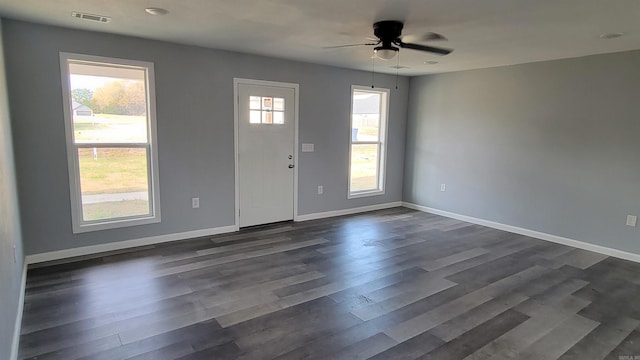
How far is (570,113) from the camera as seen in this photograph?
4547 mm

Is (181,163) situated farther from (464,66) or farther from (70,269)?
(464,66)

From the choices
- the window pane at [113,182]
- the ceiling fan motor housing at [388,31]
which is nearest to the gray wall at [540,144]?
the ceiling fan motor housing at [388,31]

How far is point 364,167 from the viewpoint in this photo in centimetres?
642

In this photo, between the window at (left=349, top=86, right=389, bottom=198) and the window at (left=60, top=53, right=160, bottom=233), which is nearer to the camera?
the window at (left=60, top=53, right=160, bottom=233)

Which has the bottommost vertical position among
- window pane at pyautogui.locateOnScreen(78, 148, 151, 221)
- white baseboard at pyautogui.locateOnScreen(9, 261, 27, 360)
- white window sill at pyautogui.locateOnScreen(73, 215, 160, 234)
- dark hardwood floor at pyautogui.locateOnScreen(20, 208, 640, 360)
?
dark hardwood floor at pyautogui.locateOnScreen(20, 208, 640, 360)

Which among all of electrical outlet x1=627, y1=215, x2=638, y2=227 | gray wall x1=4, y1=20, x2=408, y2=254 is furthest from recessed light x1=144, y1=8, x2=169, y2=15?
electrical outlet x1=627, y1=215, x2=638, y2=227

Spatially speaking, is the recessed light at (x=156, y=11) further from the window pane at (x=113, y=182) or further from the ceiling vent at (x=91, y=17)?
the window pane at (x=113, y=182)

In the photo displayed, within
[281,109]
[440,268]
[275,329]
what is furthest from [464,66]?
[275,329]

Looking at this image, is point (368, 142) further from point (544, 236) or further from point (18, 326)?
point (18, 326)

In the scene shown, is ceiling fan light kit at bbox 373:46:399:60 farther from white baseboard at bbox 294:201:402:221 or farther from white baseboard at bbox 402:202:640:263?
white baseboard at bbox 402:202:640:263

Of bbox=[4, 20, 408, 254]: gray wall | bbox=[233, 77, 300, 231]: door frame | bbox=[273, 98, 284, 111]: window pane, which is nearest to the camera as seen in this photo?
bbox=[4, 20, 408, 254]: gray wall

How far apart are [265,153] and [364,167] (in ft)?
6.60

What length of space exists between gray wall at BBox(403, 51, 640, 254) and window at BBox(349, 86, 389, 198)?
0.65 m

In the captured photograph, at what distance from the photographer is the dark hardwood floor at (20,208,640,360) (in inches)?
94.6
